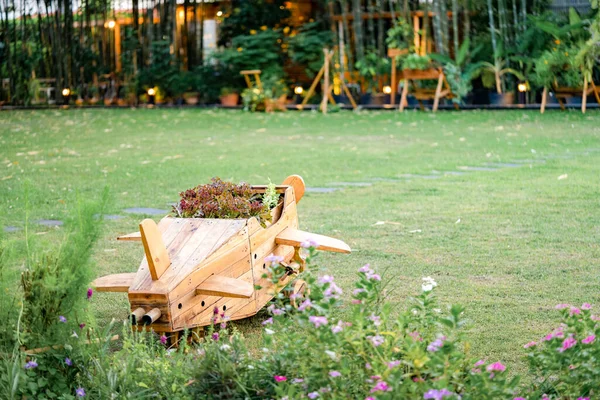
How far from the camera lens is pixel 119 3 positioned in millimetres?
25688

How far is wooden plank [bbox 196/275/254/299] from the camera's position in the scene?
3688 mm

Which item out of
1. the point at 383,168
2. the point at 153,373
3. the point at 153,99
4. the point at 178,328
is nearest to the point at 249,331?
the point at 178,328

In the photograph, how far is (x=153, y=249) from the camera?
12.1 ft

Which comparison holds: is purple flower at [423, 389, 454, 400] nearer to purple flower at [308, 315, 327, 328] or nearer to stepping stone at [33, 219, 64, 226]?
purple flower at [308, 315, 327, 328]

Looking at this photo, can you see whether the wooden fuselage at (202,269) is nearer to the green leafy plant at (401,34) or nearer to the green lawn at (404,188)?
the green lawn at (404,188)

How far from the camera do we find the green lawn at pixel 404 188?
15.6 ft

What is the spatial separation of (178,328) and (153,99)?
21578 millimetres

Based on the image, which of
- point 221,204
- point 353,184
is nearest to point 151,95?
point 353,184

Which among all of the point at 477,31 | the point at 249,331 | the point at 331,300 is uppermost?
the point at 477,31

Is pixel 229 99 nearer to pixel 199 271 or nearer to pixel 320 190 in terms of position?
pixel 320 190

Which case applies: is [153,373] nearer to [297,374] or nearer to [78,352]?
[78,352]

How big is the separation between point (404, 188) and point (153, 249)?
489cm

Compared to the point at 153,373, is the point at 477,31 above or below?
above

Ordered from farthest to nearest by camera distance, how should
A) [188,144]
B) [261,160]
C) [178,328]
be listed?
1. [188,144]
2. [261,160]
3. [178,328]
